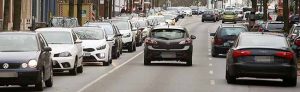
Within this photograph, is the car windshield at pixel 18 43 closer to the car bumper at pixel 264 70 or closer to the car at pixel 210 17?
the car bumper at pixel 264 70

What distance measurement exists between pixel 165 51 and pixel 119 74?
4.48 m

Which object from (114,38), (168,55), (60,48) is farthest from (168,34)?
(60,48)

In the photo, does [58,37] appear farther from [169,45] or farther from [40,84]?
[40,84]

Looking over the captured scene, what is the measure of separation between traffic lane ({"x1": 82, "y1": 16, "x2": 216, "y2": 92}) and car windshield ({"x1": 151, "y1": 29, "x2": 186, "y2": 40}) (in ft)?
3.39

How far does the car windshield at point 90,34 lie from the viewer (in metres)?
31.1

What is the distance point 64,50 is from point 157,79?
274 cm

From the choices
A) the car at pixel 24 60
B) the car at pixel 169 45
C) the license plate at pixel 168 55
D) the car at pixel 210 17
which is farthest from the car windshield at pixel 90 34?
the car at pixel 210 17

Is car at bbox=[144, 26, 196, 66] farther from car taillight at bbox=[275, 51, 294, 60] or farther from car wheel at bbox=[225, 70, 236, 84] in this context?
car taillight at bbox=[275, 51, 294, 60]

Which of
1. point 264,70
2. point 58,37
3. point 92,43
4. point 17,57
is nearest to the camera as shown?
point 17,57

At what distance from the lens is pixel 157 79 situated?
2389cm

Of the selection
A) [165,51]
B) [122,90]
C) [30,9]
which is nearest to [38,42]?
[122,90]

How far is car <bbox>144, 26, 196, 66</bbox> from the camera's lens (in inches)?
1189

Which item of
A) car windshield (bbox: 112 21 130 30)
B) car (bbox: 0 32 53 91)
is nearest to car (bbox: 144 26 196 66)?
car (bbox: 0 32 53 91)

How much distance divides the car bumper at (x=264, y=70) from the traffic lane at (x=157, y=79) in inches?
32.0
